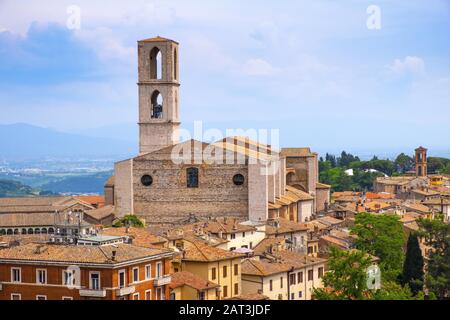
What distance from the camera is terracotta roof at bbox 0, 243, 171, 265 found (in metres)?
24.1

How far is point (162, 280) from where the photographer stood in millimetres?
25500

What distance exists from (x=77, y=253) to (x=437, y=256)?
59.5ft

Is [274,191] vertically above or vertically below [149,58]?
below

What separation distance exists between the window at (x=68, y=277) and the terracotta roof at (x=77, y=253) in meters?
0.25

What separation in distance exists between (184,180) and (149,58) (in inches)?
313

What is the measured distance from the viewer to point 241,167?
1966 inches

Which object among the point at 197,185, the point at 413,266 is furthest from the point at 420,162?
the point at 413,266

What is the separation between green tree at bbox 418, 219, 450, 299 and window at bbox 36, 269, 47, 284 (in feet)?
52.0

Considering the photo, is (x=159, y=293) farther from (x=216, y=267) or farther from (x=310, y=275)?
(x=310, y=275)

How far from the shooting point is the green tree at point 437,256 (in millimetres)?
36375
